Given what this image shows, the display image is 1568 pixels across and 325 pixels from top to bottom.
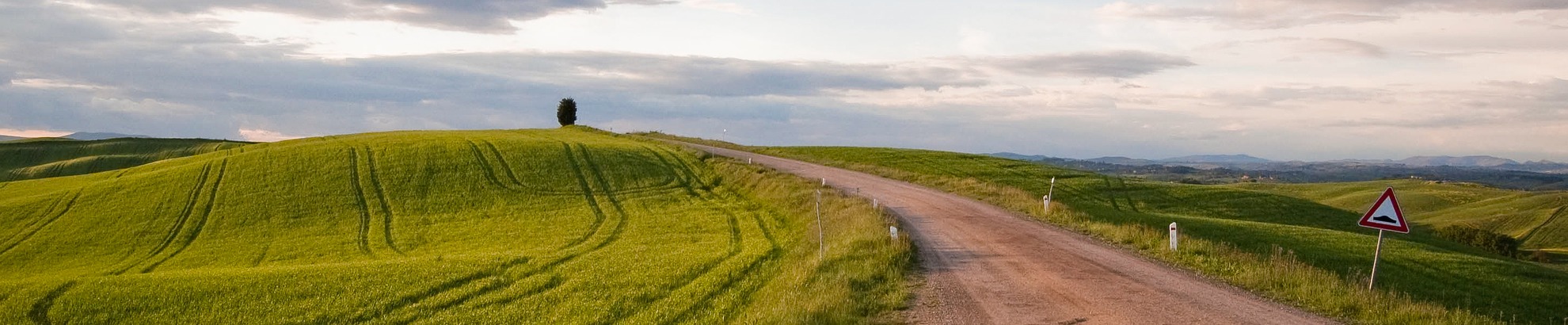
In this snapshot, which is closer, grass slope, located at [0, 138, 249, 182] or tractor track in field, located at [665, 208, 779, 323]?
tractor track in field, located at [665, 208, 779, 323]

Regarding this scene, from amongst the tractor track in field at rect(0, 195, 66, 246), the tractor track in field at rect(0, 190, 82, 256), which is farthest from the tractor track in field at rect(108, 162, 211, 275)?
the tractor track in field at rect(0, 195, 66, 246)

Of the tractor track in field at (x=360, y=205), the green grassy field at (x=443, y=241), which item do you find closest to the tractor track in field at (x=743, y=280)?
the green grassy field at (x=443, y=241)

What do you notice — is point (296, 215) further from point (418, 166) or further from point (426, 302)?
point (426, 302)

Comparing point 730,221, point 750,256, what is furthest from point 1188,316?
point 730,221

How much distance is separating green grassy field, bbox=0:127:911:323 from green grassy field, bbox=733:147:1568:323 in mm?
6173

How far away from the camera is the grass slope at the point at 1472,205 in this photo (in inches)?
3243

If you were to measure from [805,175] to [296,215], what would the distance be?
70.5 ft

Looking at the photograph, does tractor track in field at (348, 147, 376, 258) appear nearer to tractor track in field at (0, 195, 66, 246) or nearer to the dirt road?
tractor track in field at (0, 195, 66, 246)

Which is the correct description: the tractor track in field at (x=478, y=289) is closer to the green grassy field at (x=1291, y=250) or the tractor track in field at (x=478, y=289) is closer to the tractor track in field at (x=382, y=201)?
the tractor track in field at (x=382, y=201)

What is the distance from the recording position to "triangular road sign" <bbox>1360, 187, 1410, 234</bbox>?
15.4m

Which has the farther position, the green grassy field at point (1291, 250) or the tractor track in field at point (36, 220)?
the tractor track in field at point (36, 220)

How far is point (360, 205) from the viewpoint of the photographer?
123 ft

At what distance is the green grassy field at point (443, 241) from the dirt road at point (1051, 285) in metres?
1.06

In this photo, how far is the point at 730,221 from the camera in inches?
1219
